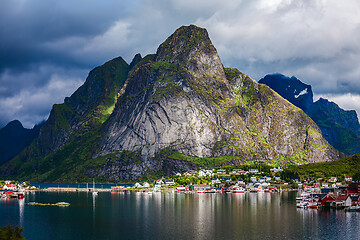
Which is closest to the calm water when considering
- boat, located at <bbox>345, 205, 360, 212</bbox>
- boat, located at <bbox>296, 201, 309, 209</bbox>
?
boat, located at <bbox>296, 201, 309, 209</bbox>

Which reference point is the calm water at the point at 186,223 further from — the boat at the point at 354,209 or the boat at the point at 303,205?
the boat at the point at 354,209

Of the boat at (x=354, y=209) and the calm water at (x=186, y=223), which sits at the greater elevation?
the calm water at (x=186, y=223)

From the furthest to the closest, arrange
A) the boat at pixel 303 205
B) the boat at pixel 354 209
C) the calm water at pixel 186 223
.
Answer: the boat at pixel 303 205 < the boat at pixel 354 209 < the calm water at pixel 186 223

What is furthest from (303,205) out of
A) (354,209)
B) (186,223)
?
(186,223)

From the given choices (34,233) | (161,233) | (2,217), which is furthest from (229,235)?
(2,217)

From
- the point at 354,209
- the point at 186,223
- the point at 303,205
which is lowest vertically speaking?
the point at 354,209

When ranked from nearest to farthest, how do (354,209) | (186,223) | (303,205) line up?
(186,223), (354,209), (303,205)

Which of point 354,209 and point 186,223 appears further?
point 354,209

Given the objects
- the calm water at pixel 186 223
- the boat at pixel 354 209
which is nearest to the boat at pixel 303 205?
the calm water at pixel 186 223

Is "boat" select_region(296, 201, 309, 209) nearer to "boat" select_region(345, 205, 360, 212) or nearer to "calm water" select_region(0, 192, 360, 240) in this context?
"calm water" select_region(0, 192, 360, 240)

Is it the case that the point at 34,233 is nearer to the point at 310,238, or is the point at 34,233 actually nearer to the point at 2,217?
the point at 2,217

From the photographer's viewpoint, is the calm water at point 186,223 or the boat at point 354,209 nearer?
the calm water at point 186,223

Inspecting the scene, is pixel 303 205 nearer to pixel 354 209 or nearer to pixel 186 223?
pixel 354 209

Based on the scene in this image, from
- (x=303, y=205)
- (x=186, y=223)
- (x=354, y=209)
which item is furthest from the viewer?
(x=303, y=205)
